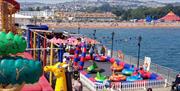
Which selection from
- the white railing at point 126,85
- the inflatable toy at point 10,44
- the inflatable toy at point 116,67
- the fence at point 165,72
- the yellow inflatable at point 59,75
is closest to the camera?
the inflatable toy at point 10,44

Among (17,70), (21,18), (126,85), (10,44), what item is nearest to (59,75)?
(10,44)

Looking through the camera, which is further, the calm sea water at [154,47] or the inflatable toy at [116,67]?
the calm sea water at [154,47]

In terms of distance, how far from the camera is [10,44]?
10.7 m

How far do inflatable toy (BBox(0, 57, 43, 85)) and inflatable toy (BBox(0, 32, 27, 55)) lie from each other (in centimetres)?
42

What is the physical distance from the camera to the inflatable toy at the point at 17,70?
990cm

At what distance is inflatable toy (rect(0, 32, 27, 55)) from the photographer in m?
10.6

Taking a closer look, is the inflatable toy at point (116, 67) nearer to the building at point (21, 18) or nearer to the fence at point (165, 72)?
the fence at point (165, 72)

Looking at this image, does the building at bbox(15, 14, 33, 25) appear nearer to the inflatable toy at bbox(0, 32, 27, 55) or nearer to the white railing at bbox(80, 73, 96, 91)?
the white railing at bbox(80, 73, 96, 91)

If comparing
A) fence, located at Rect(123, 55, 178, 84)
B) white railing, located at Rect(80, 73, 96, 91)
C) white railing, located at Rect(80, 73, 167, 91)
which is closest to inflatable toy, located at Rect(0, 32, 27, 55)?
white railing, located at Rect(80, 73, 167, 91)

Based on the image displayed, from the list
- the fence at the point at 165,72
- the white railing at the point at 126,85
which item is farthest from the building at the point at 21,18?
the white railing at the point at 126,85

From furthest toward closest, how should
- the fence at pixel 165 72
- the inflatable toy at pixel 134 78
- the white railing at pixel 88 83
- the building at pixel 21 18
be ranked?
the building at pixel 21 18 → the fence at pixel 165 72 → the inflatable toy at pixel 134 78 → the white railing at pixel 88 83

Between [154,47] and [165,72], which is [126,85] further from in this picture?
[154,47]

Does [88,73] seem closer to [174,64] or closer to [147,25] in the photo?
[174,64]

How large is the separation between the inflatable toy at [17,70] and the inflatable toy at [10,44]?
421mm
